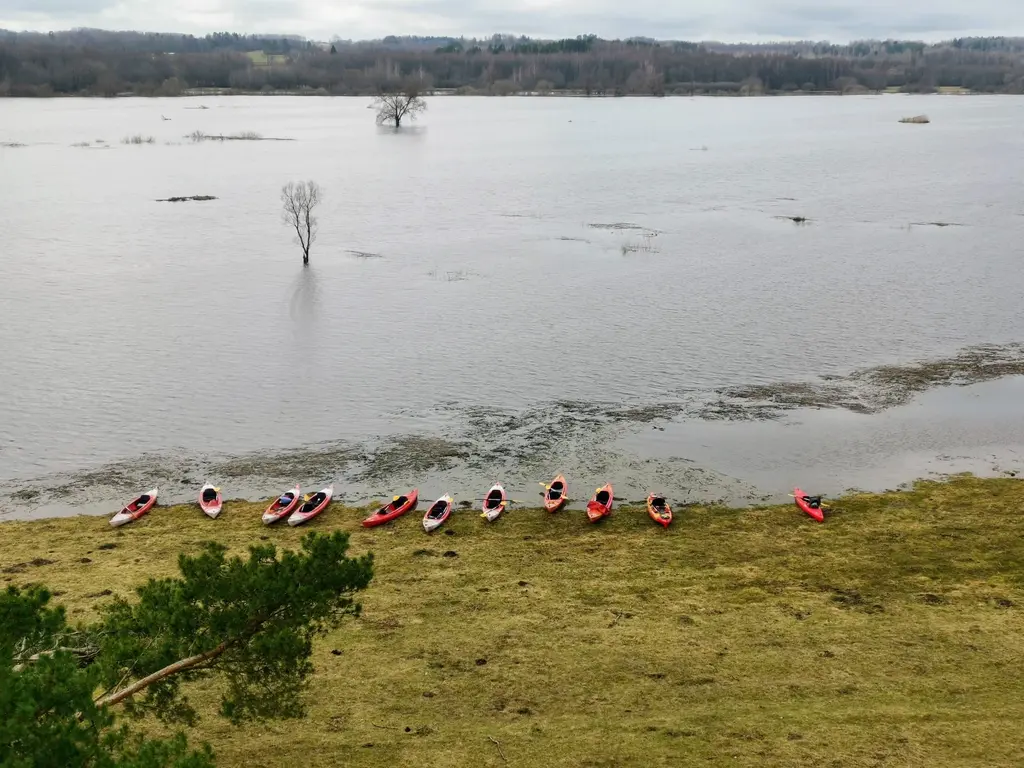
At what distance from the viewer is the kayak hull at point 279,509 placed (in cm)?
2441

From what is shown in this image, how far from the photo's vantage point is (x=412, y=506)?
83.5 feet

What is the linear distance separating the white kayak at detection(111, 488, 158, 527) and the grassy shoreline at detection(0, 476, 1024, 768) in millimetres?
338

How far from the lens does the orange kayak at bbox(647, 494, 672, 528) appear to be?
24234 millimetres

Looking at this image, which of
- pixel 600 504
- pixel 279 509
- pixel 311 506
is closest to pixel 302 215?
pixel 311 506

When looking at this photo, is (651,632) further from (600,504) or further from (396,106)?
(396,106)

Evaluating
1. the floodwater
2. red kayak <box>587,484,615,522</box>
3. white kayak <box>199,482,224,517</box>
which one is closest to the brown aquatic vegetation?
the floodwater

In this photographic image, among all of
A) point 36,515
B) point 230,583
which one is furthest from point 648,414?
point 230,583

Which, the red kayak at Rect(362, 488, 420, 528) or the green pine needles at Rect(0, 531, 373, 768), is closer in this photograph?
the green pine needles at Rect(0, 531, 373, 768)

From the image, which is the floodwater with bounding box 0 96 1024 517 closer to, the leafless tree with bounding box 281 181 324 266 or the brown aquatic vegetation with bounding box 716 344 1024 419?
the brown aquatic vegetation with bounding box 716 344 1024 419

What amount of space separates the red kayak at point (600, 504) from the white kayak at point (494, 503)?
2.18 m

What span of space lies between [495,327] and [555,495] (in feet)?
58.9

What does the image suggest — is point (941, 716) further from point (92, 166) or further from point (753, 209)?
point (92, 166)

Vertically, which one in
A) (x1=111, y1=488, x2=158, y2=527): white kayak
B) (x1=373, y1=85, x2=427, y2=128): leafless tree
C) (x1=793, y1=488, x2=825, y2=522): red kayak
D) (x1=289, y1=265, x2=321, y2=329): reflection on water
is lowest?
(x1=111, y1=488, x2=158, y2=527): white kayak

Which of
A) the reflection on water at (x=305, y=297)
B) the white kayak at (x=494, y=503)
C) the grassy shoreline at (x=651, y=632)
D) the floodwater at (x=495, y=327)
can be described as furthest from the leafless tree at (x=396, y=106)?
the grassy shoreline at (x=651, y=632)
